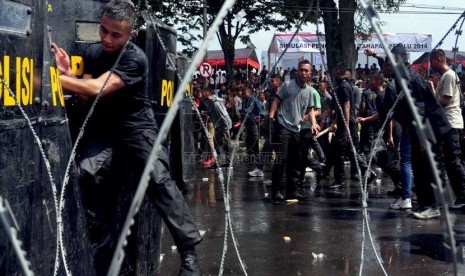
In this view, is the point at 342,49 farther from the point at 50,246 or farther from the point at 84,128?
the point at 50,246

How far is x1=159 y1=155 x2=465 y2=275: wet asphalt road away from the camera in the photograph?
6.60 metres

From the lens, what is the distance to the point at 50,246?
10.6 ft

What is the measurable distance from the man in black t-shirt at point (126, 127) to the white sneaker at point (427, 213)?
483cm

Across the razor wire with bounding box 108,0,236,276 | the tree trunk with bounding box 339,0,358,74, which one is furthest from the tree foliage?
the razor wire with bounding box 108,0,236,276

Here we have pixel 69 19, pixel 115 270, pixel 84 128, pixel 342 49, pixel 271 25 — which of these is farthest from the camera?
pixel 271 25

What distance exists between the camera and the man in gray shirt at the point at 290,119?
1069 centimetres

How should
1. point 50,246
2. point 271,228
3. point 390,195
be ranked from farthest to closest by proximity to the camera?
1. point 390,195
2. point 271,228
3. point 50,246

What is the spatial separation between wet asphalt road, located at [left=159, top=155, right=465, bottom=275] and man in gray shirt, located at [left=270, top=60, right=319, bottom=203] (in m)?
0.45

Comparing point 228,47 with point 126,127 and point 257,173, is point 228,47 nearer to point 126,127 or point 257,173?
point 257,173

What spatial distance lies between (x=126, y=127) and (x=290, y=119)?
625cm

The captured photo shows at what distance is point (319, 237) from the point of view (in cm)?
811

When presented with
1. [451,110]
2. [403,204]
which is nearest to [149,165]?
[451,110]

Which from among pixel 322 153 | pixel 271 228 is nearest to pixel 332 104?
pixel 322 153

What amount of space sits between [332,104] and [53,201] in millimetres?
10296
